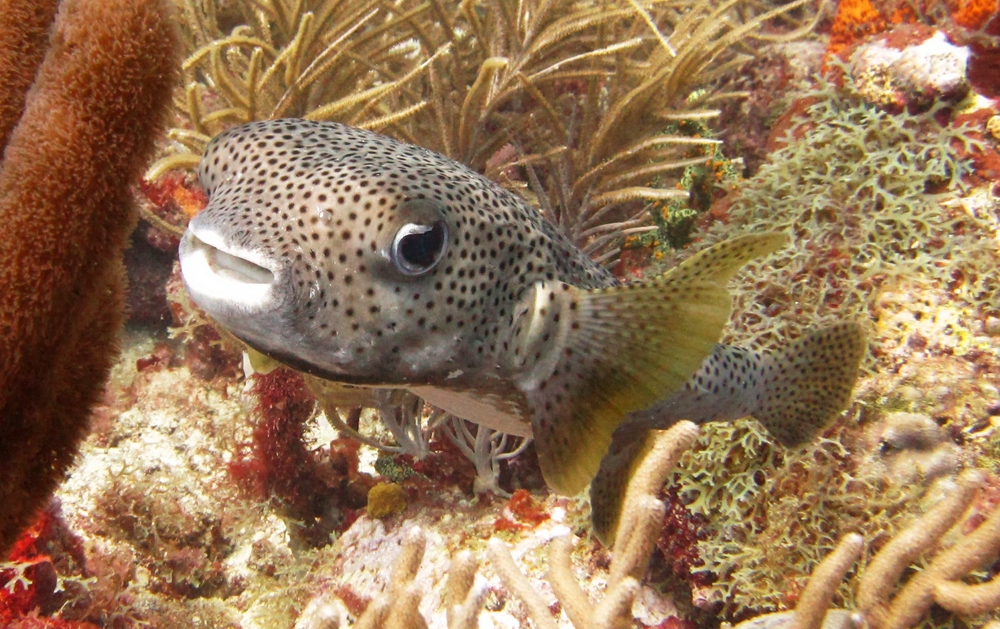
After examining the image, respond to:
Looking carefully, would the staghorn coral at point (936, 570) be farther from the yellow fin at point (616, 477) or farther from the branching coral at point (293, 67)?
the branching coral at point (293, 67)

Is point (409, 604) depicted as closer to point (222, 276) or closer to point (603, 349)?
point (603, 349)

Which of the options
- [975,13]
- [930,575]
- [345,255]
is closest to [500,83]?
[345,255]

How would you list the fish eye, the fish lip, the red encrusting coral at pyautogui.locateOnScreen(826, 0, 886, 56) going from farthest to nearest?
1. the red encrusting coral at pyautogui.locateOnScreen(826, 0, 886, 56)
2. the fish eye
3. the fish lip

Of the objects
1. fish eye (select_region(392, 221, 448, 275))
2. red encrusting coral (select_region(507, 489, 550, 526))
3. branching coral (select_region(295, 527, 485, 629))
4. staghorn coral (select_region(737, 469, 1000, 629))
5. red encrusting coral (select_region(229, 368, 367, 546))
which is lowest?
red encrusting coral (select_region(229, 368, 367, 546))

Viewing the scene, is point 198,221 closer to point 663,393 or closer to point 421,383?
point 421,383

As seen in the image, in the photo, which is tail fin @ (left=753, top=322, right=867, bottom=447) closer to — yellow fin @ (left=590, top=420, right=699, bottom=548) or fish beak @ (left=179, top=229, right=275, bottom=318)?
yellow fin @ (left=590, top=420, right=699, bottom=548)

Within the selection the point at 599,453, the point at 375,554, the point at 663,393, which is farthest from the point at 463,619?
the point at 375,554

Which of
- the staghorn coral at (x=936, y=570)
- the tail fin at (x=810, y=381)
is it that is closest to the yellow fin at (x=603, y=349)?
the tail fin at (x=810, y=381)

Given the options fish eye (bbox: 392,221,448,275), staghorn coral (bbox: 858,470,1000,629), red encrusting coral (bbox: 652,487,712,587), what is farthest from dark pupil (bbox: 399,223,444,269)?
staghorn coral (bbox: 858,470,1000,629)
